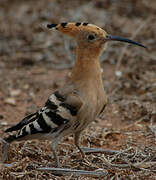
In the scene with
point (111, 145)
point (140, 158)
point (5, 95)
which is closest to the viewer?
point (140, 158)

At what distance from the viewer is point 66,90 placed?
10.1 ft

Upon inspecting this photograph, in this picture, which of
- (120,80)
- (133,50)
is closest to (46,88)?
(120,80)

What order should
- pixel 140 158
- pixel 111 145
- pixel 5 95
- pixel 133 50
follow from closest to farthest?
pixel 140 158, pixel 111 145, pixel 5 95, pixel 133 50

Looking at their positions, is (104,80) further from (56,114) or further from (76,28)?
(56,114)

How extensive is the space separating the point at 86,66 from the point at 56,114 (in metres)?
0.43

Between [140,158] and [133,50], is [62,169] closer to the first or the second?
[140,158]

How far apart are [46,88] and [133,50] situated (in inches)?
56.1

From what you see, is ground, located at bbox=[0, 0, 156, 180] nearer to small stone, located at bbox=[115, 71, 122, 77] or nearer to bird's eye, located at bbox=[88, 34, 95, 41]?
small stone, located at bbox=[115, 71, 122, 77]

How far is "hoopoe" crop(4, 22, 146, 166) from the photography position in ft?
9.84

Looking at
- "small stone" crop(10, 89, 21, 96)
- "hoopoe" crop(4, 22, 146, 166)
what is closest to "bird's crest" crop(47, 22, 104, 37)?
"hoopoe" crop(4, 22, 146, 166)

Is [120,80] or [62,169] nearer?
[62,169]

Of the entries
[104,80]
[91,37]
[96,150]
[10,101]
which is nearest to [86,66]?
[91,37]

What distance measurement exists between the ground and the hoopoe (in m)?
0.24

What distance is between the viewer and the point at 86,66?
3.13 metres
